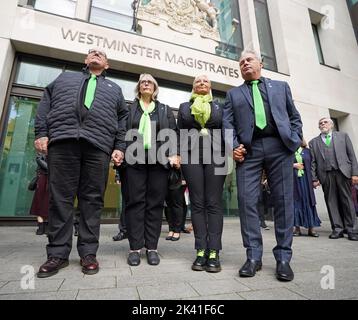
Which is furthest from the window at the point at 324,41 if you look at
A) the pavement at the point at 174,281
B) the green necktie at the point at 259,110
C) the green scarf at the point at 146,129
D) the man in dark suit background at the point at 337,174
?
the green scarf at the point at 146,129

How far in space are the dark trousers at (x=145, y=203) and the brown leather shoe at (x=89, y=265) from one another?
43 cm

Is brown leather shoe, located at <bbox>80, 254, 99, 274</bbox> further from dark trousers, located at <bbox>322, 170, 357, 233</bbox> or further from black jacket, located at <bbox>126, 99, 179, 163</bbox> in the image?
dark trousers, located at <bbox>322, 170, 357, 233</bbox>

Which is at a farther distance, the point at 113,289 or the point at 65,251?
the point at 65,251

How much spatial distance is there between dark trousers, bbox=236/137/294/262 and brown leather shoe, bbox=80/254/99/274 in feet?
4.15

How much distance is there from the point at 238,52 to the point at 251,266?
8.33 metres

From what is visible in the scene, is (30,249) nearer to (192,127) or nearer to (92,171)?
(92,171)

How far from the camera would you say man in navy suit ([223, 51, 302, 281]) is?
216cm

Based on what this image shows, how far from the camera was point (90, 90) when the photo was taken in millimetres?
2414

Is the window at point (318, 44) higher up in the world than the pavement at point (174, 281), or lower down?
higher up

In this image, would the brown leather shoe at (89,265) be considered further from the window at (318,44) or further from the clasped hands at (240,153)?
the window at (318,44)

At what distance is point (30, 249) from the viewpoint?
3.11 m

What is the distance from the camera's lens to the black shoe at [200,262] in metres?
2.20

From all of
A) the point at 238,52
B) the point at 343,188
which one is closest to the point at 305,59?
the point at 238,52

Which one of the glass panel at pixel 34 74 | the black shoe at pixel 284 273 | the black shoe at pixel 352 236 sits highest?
the glass panel at pixel 34 74
